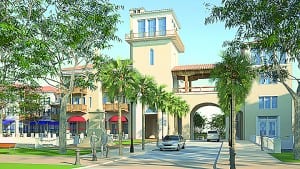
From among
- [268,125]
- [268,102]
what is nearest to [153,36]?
[268,102]

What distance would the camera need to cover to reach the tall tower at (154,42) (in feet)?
206

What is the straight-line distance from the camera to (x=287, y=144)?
153 feet

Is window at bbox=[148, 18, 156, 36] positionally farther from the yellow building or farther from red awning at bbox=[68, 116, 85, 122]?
red awning at bbox=[68, 116, 85, 122]

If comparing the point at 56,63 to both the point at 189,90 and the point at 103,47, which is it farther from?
the point at 189,90

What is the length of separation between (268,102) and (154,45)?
18.2 metres

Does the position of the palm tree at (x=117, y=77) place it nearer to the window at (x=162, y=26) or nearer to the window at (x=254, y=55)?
the window at (x=254, y=55)

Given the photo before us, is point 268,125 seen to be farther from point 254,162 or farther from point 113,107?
point 254,162

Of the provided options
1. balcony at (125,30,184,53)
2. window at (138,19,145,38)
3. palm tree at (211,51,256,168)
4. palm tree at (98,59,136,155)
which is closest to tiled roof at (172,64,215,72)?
balcony at (125,30,184,53)

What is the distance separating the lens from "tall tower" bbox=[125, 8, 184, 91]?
6281cm

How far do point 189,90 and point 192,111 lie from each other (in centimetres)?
331

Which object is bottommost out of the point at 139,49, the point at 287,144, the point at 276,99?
the point at 287,144

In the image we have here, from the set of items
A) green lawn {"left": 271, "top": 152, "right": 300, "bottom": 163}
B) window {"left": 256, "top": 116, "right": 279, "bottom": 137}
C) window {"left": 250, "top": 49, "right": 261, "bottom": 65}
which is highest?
window {"left": 250, "top": 49, "right": 261, "bottom": 65}

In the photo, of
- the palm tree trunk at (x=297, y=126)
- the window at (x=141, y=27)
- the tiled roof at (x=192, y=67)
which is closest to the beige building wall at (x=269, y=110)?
the tiled roof at (x=192, y=67)

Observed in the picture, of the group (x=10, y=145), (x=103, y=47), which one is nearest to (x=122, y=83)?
(x=103, y=47)
